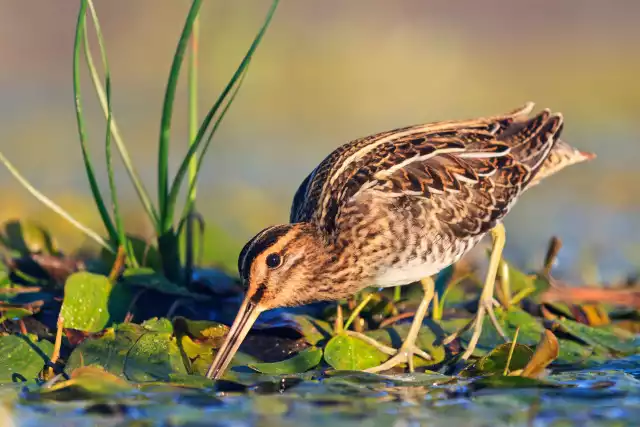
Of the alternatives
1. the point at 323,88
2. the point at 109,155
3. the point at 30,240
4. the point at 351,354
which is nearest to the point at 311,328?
the point at 351,354

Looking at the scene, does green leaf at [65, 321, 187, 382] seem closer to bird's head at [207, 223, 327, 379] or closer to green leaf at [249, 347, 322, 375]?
bird's head at [207, 223, 327, 379]

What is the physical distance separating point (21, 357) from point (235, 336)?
0.98 metres

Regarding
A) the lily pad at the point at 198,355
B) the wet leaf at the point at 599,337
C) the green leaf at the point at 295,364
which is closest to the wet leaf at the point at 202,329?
the lily pad at the point at 198,355

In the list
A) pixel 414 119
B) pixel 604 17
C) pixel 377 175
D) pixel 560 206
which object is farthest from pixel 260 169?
pixel 604 17

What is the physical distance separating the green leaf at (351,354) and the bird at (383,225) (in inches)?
3.3

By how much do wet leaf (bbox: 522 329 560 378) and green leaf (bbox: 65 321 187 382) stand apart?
5.12ft

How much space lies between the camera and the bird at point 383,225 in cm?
533

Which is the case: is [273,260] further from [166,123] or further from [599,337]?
[599,337]

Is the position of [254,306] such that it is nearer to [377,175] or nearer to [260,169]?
[377,175]

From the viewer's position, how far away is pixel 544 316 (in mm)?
6266

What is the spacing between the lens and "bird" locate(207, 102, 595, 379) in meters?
5.33

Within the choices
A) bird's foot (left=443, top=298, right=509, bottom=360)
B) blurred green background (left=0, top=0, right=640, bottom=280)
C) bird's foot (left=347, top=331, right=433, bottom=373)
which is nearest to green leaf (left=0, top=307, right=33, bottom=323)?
bird's foot (left=347, top=331, right=433, bottom=373)

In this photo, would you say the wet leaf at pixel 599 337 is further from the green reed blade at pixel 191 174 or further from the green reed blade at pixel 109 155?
the green reed blade at pixel 109 155

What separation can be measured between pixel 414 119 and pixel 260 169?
6.15ft
